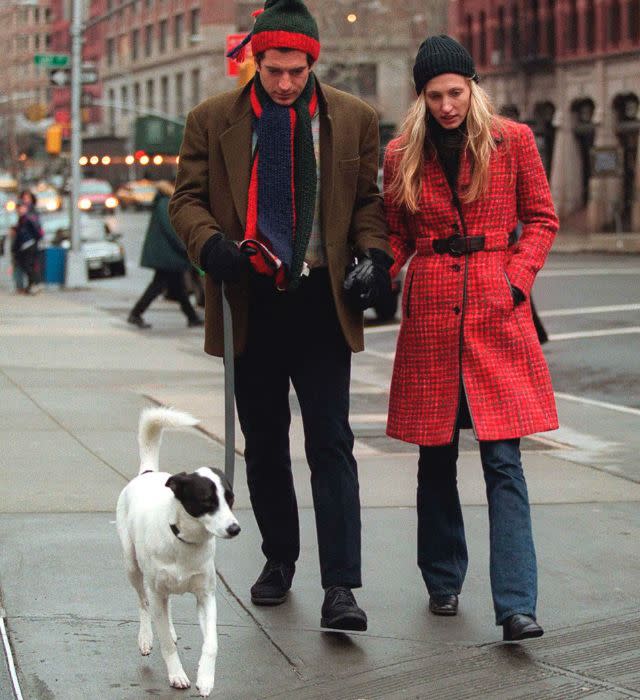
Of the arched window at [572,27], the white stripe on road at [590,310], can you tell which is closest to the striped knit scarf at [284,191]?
the white stripe on road at [590,310]

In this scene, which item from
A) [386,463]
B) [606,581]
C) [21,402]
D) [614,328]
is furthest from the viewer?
[614,328]

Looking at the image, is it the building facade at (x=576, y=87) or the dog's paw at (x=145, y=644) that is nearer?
the dog's paw at (x=145, y=644)

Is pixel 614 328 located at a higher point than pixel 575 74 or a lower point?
lower

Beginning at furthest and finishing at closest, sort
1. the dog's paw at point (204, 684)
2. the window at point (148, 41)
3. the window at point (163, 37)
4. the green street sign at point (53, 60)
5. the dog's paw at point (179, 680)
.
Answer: the window at point (148, 41) < the window at point (163, 37) < the green street sign at point (53, 60) < the dog's paw at point (179, 680) < the dog's paw at point (204, 684)

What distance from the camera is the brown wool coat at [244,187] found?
5215mm

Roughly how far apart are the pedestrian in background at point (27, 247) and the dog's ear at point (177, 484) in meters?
22.9

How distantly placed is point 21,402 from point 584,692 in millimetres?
7428

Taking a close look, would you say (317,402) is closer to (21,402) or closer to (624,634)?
(624,634)

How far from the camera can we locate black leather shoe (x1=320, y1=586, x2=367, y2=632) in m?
5.10

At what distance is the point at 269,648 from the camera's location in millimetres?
5039

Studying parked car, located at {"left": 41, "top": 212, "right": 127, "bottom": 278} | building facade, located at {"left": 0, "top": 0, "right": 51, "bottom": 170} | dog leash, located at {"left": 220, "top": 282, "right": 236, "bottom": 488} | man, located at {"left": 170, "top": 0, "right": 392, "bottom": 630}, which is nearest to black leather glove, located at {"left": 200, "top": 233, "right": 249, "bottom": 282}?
man, located at {"left": 170, "top": 0, "right": 392, "bottom": 630}

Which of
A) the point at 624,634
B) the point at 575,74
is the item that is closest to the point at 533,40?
the point at 575,74

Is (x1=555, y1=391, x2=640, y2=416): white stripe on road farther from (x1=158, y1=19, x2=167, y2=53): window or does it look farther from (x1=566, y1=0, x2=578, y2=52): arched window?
(x1=158, y1=19, x2=167, y2=53): window

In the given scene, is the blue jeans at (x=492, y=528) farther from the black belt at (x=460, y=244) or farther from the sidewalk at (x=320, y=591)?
the black belt at (x=460, y=244)
